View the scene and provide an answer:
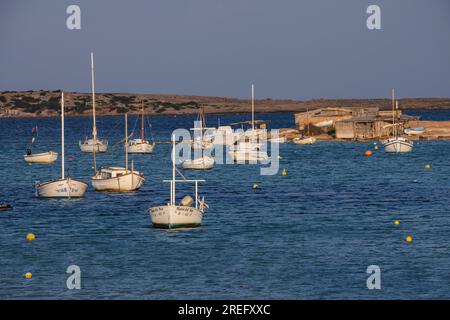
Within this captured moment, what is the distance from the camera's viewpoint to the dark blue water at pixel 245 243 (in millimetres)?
43500

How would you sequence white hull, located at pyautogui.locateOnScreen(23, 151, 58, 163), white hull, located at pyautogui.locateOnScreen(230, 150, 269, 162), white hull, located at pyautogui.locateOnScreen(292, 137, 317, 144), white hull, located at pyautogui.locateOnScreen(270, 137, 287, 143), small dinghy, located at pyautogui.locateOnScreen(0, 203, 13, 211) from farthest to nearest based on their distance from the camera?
1. white hull, located at pyautogui.locateOnScreen(270, 137, 287, 143)
2. white hull, located at pyautogui.locateOnScreen(292, 137, 317, 144)
3. white hull, located at pyautogui.locateOnScreen(23, 151, 58, 163)
4. white hull, located at pyautogui.locateOnScreen(230, 150, 269, 162)
5. small dinghy, located at pyautogui.locateOnScreen(0, 203, 13, 211)

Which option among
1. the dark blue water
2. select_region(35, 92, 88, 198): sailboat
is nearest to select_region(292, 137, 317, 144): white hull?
the dark blue water

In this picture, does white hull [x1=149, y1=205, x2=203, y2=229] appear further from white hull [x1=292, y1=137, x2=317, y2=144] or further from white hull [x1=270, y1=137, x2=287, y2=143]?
white hull [x1=270, y1=137, x2=287, y2=143]

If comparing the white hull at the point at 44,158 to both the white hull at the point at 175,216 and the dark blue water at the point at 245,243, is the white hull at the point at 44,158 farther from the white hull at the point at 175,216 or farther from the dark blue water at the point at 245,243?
the white hull at the point at 175,216

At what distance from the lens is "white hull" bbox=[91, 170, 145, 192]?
7850cm

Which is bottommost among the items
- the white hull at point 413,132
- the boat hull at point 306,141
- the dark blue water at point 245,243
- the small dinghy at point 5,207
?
the dark blue water at point 245,243

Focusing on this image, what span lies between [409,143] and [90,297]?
95.2 metres

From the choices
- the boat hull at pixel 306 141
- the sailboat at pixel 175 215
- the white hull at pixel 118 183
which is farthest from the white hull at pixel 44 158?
the sailboat at pixel 175 215

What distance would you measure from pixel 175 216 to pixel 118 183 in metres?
23.3

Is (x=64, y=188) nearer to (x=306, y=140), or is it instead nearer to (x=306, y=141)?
(x=306, y=141)

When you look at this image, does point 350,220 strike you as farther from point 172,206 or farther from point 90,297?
point 90,297

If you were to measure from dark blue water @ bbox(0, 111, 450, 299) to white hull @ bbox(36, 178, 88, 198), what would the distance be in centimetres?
→ 101

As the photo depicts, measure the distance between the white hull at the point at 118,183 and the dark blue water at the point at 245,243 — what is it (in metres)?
0.87
